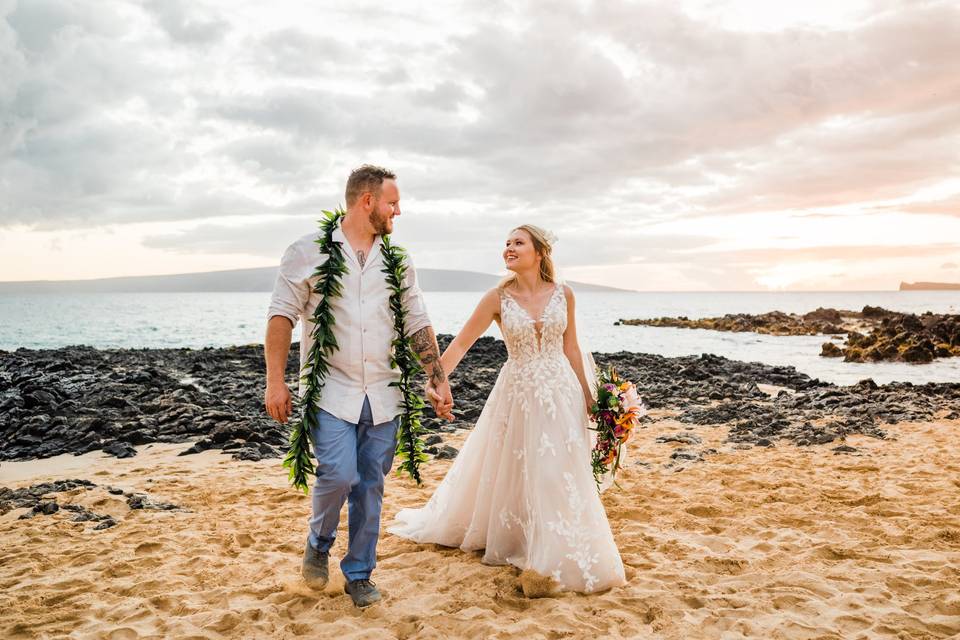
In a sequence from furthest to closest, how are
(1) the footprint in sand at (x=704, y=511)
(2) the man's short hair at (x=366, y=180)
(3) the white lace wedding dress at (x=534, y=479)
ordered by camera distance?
1. (1) the footprint in sand at (x=704, y=511)
2. (3) the white lace wedding dress at (x=534, y=479)
3. (2) the man's short hair at (x=366, y=180)

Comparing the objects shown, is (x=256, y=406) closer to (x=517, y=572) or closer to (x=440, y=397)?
(x=517, y=572)

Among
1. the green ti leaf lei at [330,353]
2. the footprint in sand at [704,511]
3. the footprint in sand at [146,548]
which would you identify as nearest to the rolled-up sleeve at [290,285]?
the green ti leaf lei at [330,353]

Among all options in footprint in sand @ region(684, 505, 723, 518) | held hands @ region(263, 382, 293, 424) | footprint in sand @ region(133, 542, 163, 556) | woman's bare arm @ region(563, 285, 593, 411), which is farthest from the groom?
footprint in sand @ region(684, 505, 723, 518)

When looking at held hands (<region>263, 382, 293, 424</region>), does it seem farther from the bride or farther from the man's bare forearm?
the bride

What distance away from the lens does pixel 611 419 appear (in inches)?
213

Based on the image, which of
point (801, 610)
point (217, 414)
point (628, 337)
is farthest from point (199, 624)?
point (628, 337)

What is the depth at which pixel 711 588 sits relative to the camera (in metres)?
4.88

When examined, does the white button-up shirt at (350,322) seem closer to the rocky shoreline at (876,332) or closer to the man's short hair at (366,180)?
the man's short hair at (366,180)

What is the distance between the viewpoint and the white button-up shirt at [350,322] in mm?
4422

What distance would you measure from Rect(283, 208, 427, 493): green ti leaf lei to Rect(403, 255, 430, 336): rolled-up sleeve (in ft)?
0.11

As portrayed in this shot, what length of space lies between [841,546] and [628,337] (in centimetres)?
4006

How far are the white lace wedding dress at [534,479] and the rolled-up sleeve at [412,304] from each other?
3.25ft

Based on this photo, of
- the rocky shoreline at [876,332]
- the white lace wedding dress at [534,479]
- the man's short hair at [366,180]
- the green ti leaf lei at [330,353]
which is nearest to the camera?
the green ti leaf lei at [330,353]

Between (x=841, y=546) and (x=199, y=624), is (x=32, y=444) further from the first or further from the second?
(x=841, y=546)
